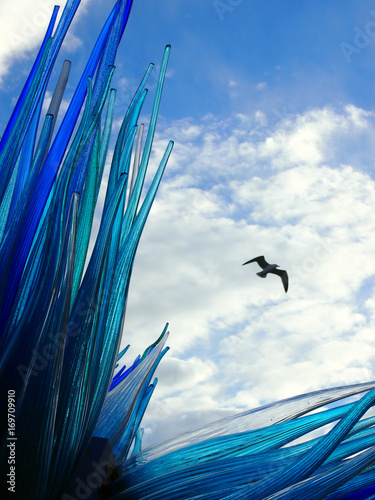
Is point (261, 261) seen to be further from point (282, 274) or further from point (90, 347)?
point (90, 347)

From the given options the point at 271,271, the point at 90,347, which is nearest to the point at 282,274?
the point at 271,271

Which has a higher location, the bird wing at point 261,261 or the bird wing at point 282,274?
the bird wing at point 261,261

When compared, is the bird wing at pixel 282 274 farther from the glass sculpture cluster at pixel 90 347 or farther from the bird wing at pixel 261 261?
the glass sculpture cluster at pixel 90 347

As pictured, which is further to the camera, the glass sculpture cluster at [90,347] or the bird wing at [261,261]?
the bird wing at [261,261]

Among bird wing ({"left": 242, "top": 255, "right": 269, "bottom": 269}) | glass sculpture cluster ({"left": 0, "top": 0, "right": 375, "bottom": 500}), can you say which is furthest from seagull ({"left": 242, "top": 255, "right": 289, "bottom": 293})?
glass sculpture cluster ({"left": 0, "top": 0, "right": 375, "bottom": 500})

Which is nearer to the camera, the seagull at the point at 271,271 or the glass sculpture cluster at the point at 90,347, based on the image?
the glass sculpture cluster at the point at 90,347

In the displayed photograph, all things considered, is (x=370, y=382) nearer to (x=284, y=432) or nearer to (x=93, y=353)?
(x=284, y=432)

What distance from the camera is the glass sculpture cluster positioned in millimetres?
2457

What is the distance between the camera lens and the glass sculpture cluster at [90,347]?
2457 mm

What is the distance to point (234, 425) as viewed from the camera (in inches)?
124

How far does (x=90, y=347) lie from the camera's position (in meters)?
2.66

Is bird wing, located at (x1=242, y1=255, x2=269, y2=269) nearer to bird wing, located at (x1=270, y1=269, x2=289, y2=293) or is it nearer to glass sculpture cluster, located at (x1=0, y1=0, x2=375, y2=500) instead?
bird wing, located at (x1=270, y1=269, x2=289, y2=293)

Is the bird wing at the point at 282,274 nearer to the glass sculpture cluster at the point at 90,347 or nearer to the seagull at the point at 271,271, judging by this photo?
the seagull at the point at 271,271

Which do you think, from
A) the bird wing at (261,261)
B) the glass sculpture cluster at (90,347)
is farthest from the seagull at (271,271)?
the glass sculpture cluster at (90,347)
